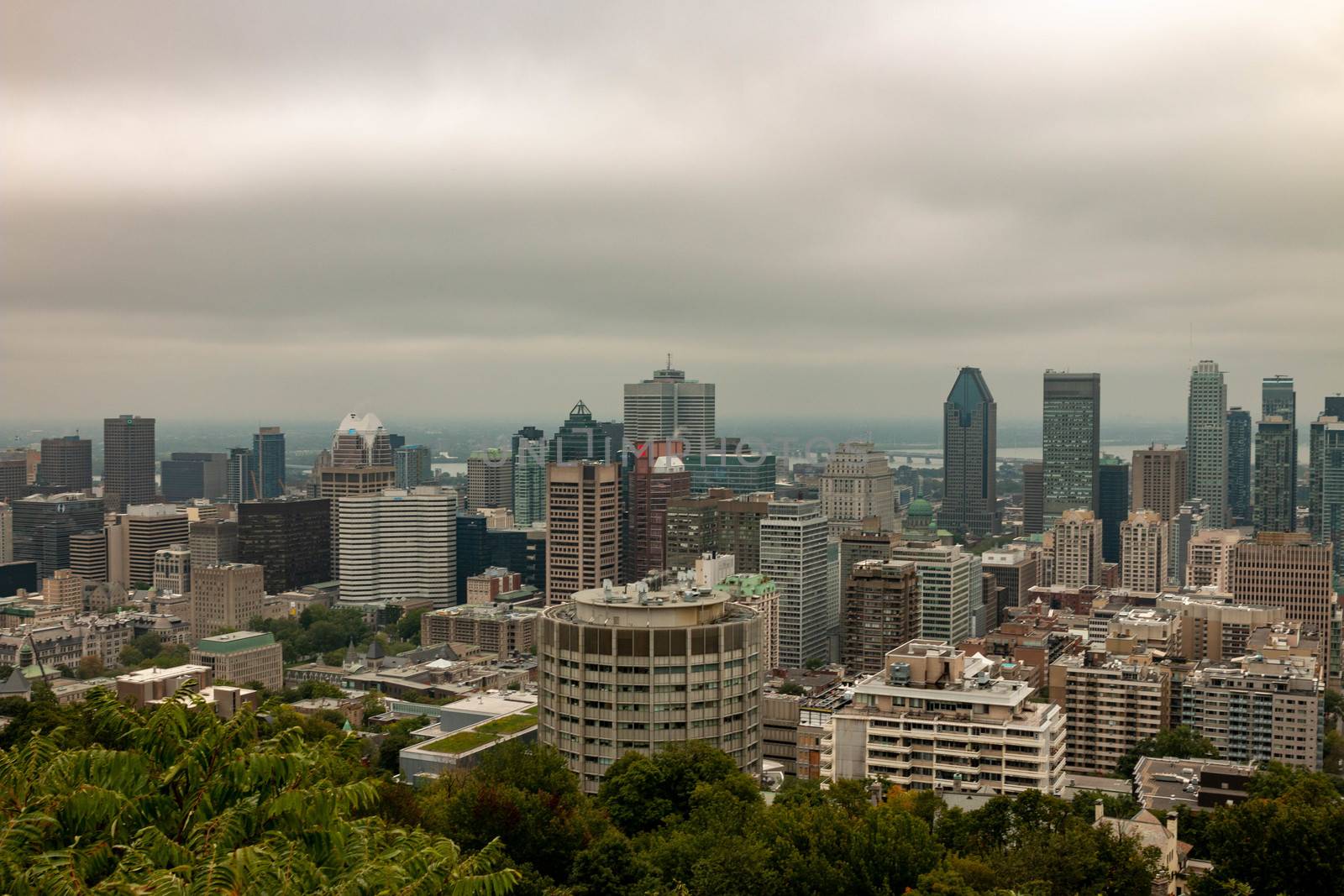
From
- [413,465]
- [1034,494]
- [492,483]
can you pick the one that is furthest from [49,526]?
[1034,494]

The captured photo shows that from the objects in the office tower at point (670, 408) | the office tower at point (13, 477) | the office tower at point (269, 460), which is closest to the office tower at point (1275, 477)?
the office tower at point (670, 408)

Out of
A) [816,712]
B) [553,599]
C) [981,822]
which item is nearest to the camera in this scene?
[981,822]

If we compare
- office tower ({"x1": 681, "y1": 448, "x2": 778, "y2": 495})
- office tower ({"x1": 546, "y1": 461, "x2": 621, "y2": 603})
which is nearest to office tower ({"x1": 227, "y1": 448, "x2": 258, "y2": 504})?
office tower ({"x1": 681, "y1": 448, "x2": 778, "y2": 495})

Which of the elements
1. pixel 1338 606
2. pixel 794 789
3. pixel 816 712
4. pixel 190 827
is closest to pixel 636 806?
pixel 794 789

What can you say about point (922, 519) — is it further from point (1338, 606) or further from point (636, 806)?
point (636, 806)

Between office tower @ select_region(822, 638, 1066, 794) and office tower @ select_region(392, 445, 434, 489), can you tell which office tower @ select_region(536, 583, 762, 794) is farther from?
office tower @ select_region(392, 445, 434, 489)

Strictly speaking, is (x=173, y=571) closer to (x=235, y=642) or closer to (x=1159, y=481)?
(x=235, y=642)
